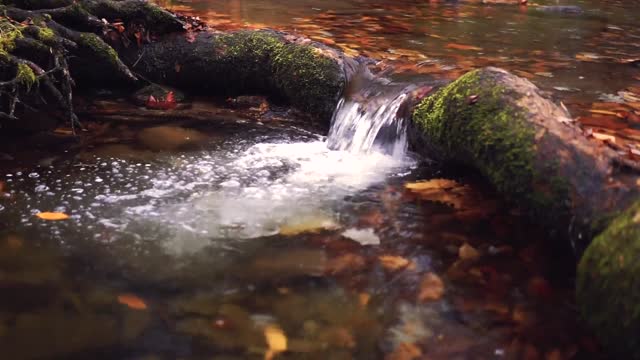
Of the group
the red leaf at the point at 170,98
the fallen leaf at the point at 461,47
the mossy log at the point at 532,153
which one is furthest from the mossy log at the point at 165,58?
the fallen leaf at the point at 461,47

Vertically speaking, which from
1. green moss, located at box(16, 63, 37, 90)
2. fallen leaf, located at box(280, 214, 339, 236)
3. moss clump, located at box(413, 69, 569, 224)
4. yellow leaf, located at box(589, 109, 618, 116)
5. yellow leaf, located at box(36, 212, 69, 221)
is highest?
green moss, located at box(16, 63, 37, 90)

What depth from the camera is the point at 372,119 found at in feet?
16.1

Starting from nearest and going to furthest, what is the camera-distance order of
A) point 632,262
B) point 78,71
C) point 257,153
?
point 632,262 → point 257,153 → point 78,71

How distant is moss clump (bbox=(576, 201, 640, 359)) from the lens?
212cm

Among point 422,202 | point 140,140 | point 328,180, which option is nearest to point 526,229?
point 422,202

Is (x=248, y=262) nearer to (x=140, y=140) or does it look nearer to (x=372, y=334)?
(x=372, y=334)

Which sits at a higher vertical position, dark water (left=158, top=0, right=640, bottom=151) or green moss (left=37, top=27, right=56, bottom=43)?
green moss (left=37, top=27, right=56, bottom=43)

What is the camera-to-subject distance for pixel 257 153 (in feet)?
14.9

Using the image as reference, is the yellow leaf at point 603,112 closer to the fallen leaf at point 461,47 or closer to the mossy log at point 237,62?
the mossy log at point 237,62

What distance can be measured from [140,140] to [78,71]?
1.32 meters

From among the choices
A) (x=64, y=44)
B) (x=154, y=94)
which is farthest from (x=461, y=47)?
(x=64, y=44)

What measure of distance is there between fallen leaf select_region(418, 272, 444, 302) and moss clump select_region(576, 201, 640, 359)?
0.63 m

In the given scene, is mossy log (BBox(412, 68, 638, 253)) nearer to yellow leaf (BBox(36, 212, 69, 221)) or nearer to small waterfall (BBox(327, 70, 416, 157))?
small waterfall (BBox(327, 70, 416, 157))

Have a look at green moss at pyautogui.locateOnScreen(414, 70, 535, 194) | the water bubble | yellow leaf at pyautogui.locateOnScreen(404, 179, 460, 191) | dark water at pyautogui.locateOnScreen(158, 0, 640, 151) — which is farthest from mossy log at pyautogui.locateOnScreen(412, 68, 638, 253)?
the water bubble
